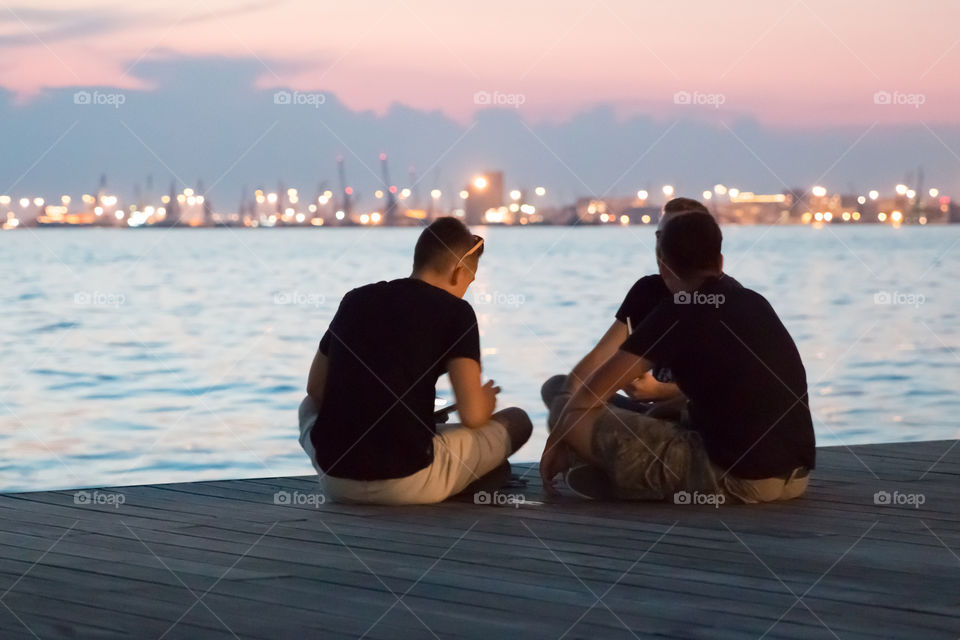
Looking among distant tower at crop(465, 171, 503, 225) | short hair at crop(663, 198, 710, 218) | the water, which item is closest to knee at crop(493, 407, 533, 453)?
short hair at crop(663, 198, 710, 218)

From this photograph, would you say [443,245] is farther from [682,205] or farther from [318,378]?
[682,205]

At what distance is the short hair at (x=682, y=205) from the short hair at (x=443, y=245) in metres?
0.73

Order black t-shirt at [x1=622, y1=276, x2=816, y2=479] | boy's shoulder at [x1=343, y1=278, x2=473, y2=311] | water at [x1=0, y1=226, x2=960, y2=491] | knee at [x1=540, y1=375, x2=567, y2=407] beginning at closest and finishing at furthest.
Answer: black t-shirt at [x1=622, y1=276, x2=816, y2=479], boy's shoulder at [x1=343, y1=278, x2=473, y2=311], knee at [x1=540, y1=375, x2=567, y2=407], water at [x1=0, y1=226, x2=960, y2=491]

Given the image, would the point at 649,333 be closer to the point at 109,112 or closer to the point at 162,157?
the point at 109,112

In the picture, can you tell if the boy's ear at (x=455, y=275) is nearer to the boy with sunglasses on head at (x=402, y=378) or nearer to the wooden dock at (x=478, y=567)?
the boy with sunglasses on head at (x=402, y=378)

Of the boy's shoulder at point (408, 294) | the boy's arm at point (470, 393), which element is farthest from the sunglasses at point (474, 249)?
the boy's arm at point (470, 393)

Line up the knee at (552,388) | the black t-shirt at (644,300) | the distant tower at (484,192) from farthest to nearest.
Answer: the distant tower at (484,192), the knee at (552,388), the black t-shirt at (644,300)

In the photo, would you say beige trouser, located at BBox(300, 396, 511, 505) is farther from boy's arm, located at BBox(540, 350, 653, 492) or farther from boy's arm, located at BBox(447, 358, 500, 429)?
boy's arm, located at BBox(540, 350, 653, 492)

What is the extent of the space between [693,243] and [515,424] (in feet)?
3.21

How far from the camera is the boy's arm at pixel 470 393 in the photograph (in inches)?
168

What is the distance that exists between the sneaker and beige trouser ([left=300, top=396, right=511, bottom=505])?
284 mm

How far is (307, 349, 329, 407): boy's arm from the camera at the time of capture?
439 cm

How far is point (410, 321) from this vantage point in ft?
13.7

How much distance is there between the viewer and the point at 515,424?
4602mm
